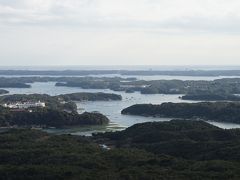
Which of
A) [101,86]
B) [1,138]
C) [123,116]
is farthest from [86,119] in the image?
[101,86]

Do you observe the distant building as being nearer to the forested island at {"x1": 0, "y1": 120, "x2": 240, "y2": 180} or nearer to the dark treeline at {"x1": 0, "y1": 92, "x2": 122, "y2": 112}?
the dark treeline at {"x1": 0, "y1": 92, "x2": 122, "y2": 112}

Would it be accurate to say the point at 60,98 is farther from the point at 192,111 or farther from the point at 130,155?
the point at 130,155

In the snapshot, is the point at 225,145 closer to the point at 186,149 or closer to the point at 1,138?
the point at 186,149

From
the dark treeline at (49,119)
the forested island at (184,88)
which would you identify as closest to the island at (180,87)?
the forested island at (184,88)

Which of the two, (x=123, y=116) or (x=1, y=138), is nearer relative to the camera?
(x=1, y=138)

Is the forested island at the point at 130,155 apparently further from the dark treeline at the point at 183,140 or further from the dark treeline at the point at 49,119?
the dark treeline at the point at 49,119

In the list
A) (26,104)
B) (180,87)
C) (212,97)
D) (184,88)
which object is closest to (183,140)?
(26,104)

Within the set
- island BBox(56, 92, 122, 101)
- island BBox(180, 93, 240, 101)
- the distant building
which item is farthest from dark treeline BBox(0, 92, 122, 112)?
island BBox(180, 93, 240, 101)
